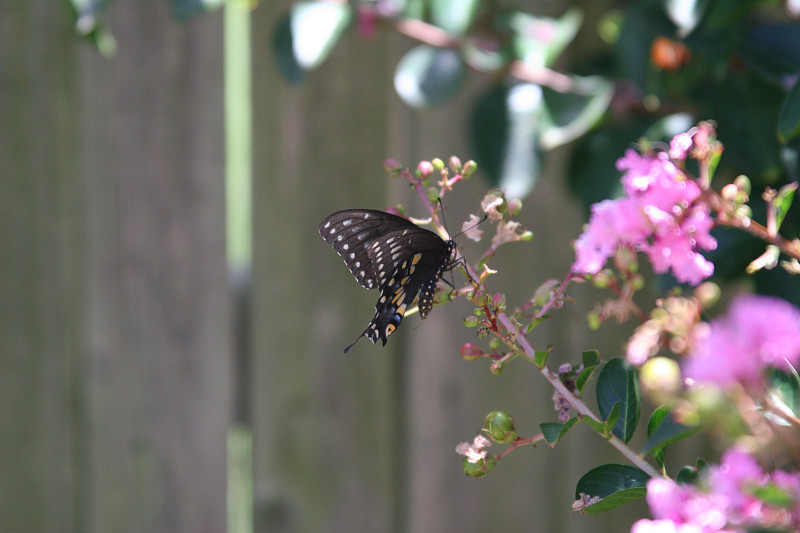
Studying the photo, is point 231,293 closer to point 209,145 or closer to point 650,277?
point 209,145

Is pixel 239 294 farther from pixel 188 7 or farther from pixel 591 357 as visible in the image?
pixel 591 357

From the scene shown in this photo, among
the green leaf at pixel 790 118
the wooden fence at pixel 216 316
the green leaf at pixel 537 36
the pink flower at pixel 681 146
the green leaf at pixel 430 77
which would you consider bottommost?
the wooden fence at pixel 216 316

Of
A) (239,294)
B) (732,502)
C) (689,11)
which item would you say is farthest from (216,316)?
(732,502)

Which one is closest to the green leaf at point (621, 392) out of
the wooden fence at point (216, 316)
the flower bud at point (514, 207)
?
the flower bud at point (514, 207)

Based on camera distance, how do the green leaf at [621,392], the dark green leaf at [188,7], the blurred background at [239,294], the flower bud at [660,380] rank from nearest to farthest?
the flower bud at [660,380] → the green leaf at [621,392] → the dark green leaf at [188,7] → the blurred background at [239,294]

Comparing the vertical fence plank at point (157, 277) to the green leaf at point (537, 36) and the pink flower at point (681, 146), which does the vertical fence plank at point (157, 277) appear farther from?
the pink flower at point (681, 146)

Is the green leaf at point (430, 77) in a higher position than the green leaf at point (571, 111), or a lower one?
higher
